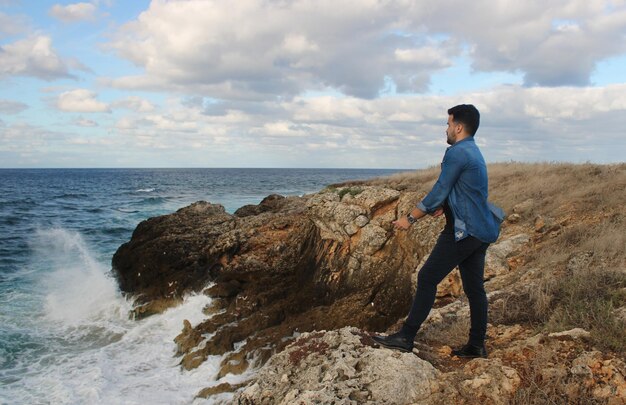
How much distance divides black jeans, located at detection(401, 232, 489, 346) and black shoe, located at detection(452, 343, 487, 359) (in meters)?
0.04

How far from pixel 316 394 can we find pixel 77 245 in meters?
21.2

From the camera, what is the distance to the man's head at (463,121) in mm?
4117

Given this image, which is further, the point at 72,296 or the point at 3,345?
the point at 72,296

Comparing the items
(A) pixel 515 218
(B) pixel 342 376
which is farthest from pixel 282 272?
(B) pixel 342 376

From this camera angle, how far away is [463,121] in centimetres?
412

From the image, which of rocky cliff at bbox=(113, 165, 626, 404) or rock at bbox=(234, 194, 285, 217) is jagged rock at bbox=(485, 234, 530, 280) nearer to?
rocky cliff at bbox=(113, 165, 626, 404)

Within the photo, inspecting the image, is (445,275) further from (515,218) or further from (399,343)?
(515,218)

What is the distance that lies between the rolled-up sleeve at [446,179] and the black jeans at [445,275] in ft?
1.24

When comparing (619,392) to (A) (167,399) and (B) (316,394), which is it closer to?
(B) (316,394)

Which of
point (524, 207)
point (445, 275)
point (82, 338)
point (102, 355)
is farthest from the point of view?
point (82, 338)

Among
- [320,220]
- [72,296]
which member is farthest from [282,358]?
[72,296]

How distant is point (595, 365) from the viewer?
12.2 ft

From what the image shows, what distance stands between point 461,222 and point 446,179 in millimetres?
423

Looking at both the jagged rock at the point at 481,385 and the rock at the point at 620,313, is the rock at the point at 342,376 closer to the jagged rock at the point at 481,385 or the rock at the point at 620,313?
the jagged rock at the point at 481,385
